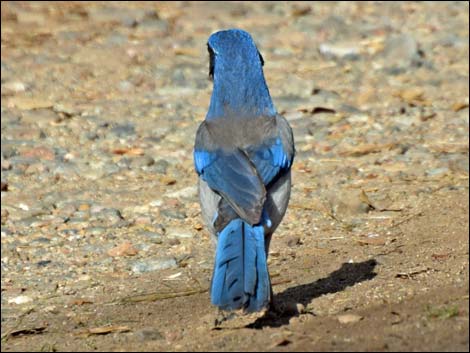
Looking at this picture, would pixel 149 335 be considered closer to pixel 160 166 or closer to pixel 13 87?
pixel 160 166

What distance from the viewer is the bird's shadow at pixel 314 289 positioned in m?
6.00

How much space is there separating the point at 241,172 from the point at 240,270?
0.69 m

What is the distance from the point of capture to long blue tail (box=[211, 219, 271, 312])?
5.52m

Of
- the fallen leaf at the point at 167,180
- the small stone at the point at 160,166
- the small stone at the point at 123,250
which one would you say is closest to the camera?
the small stone at the point at 123,250

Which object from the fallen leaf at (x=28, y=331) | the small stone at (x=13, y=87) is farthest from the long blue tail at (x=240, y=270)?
the small stone at (x=13, y=87)

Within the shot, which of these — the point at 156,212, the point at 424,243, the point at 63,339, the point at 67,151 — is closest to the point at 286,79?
the point at 67,151

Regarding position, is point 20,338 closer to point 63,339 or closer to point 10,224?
point 63,339

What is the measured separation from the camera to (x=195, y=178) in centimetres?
956

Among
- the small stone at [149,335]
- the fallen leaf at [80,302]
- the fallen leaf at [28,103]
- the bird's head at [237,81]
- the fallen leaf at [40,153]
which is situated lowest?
the fallen leaf at [80,302]

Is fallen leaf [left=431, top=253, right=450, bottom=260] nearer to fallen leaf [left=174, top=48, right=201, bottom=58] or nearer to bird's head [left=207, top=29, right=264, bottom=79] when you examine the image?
bird's head [left=207, top=29, right=264, bottom=79]

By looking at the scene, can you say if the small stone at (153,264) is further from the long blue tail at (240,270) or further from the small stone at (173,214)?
the long blue tail at (240,270)

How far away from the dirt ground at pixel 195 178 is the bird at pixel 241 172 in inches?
10.5

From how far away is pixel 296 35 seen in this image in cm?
1337

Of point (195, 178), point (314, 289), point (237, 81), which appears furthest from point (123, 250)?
point (237, 81)
